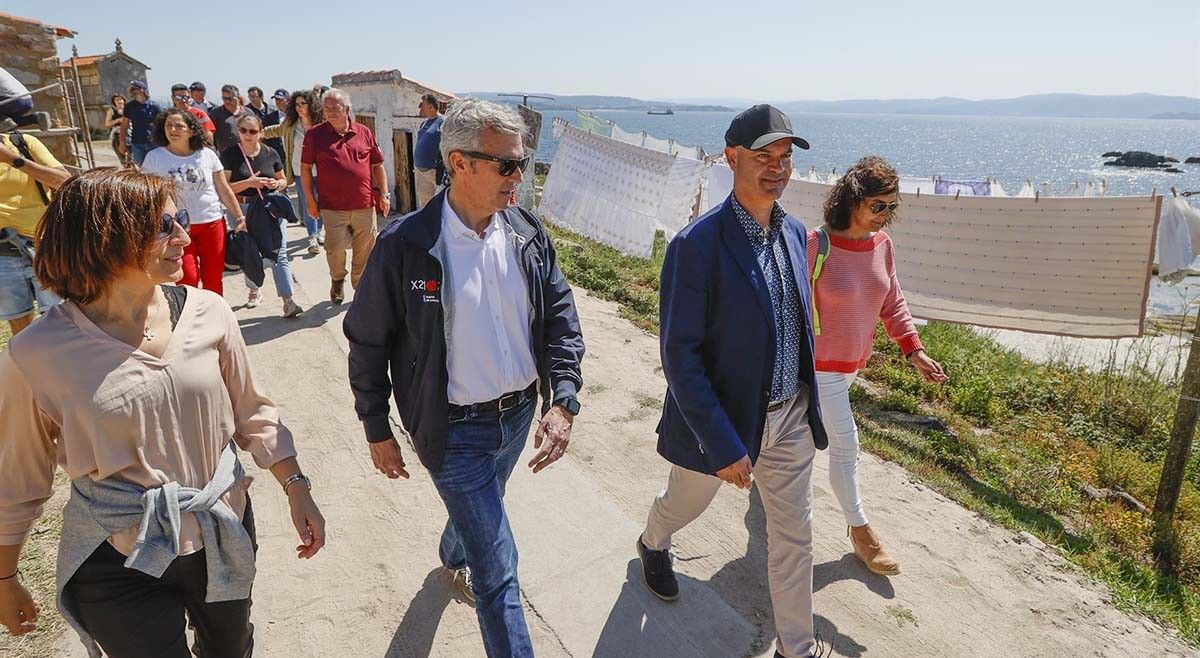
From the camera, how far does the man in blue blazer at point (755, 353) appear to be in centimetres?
244

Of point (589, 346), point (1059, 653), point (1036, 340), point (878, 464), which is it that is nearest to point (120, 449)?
point (1059, 653)

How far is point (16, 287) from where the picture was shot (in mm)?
4078

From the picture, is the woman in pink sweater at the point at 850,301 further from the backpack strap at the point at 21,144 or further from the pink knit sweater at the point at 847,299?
the backpack strap at the point at 21,144

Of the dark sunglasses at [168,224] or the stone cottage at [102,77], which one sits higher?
the stone cottage at [102,77]

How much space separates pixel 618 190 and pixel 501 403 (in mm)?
9022

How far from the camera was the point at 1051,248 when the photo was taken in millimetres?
6008

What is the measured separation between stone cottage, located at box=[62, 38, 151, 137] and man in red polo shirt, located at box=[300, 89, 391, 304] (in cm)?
2334

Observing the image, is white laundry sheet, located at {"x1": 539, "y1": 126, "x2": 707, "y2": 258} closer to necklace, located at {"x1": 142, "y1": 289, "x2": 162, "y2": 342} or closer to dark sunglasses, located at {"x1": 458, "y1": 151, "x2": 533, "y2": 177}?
dark sunglasses, located at {"x1": 458, "y1": 151, "x2": 533, "y2": 177}

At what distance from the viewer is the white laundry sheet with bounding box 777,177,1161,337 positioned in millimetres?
5527

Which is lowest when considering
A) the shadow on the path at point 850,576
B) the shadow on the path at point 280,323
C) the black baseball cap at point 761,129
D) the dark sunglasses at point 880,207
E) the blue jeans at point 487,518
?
the shadow on the path at point 850,576

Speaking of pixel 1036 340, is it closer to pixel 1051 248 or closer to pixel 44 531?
pixel 1051 248

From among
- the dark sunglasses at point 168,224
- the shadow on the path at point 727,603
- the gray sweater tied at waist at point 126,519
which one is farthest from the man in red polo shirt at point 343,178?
the gray sweater tied at waist at point 126,519

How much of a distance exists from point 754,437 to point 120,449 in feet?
6.36

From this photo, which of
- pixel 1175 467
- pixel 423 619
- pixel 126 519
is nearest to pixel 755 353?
pixel 423 619
